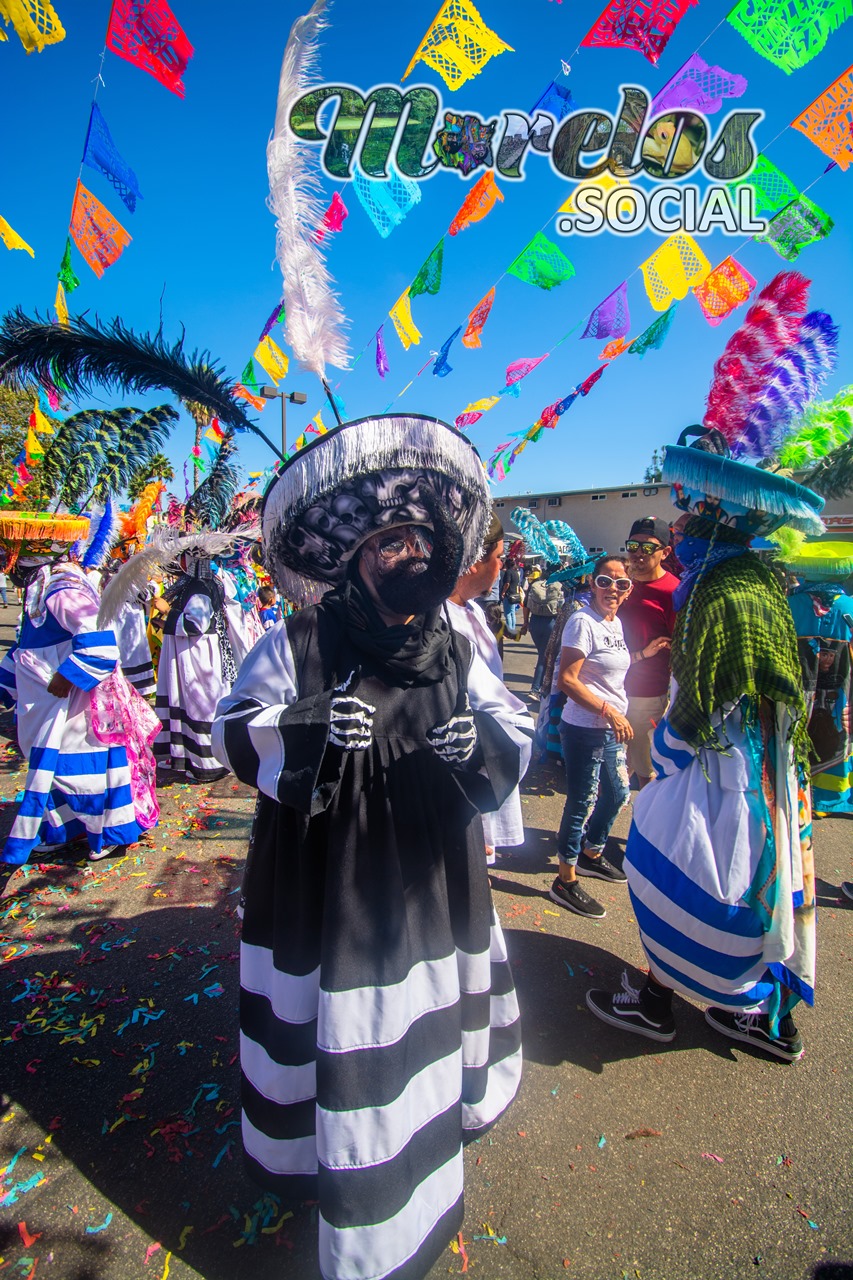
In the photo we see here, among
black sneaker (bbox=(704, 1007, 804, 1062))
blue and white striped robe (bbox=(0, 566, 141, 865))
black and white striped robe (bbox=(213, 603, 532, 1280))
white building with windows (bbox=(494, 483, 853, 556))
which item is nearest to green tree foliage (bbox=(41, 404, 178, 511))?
blue and white striped robe (bbox=(0, 566, 141, 865))

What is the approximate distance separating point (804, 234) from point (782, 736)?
4681 millimetres

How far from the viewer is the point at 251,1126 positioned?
1.67 meters

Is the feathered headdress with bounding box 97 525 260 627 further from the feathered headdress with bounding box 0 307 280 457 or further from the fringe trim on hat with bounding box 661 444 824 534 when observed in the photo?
the fringe trim on hat with bounding box 661 444 824 534

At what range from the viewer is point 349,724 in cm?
151

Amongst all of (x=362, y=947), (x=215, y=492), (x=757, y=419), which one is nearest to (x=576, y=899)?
(x=362, y=947)

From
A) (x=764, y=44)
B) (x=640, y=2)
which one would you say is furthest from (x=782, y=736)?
(x=640, y=2)

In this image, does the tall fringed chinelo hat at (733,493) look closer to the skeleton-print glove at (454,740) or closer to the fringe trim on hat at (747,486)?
the fringe trim on hat at (747,486)

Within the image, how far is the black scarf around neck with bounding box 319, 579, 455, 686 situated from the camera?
65.5 inches

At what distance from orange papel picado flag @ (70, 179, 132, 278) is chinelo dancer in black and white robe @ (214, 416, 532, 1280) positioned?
164 inches

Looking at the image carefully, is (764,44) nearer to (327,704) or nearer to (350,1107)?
(327,704)

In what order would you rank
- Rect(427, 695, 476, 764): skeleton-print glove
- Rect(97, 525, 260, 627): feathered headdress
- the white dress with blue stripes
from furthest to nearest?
Rect(97, 525, 260, 627): feathered headdress < the white dress with blue stripes < Rect(427, 695, 476, 764): skeleton-print glove

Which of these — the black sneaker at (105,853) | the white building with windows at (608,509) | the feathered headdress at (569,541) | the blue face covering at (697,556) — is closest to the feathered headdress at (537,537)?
the feathered headdress at (569,541)

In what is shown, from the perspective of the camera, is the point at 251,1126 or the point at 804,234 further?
the point at 804,234

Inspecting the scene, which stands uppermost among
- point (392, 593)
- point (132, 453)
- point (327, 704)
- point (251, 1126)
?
point (132, 453)
